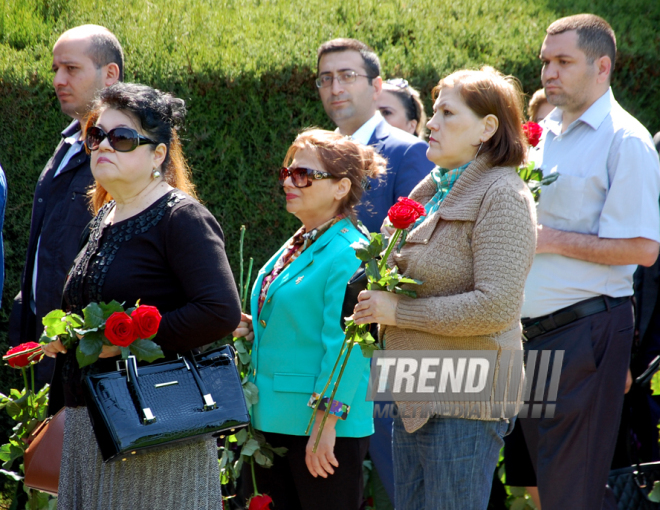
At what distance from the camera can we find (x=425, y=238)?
8.36 feet

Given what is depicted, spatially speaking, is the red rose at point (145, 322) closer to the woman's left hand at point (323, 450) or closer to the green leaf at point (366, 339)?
the green leaf at point (366, 339)

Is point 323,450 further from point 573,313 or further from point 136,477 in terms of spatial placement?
point 573,313

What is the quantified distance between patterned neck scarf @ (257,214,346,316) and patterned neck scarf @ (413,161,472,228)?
51cm

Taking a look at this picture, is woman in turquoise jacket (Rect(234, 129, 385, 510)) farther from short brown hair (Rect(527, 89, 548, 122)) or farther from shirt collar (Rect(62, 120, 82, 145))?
short brown hair (Rect(527, 89, 548, 122))

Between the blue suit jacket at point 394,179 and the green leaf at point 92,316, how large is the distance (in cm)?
181

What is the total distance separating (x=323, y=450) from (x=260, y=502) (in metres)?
0.35

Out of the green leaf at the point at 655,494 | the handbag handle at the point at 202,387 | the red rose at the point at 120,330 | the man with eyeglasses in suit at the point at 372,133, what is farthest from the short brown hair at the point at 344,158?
the green leaf at the point at 655,494

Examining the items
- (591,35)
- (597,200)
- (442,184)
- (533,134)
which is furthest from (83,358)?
(591,35)

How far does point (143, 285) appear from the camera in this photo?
245 centimetres

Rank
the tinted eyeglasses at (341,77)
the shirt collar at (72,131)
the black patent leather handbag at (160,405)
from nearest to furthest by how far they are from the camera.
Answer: the black patent leather handbag at (160,405), the shirt collar at (72,131), the tinted eyeglasses at (341,77)

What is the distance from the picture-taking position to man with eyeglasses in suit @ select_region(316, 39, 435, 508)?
388 cm

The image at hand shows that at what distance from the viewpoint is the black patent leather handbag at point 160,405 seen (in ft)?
7.07

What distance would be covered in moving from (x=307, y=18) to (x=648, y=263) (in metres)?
3.19

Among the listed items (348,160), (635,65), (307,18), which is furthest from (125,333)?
(635,65)
